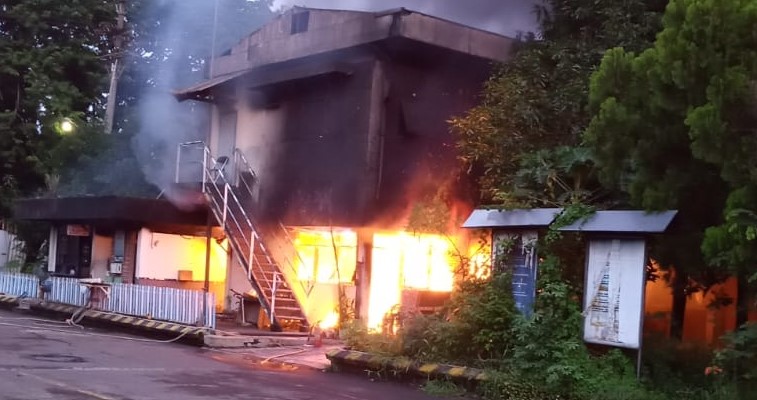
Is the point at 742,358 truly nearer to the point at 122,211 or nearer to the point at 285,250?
the point at 285,250

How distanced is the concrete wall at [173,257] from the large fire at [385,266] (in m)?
4.36

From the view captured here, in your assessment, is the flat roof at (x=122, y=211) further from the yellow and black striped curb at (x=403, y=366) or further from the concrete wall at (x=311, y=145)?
the yellow and black striped curb at (x=403, y=366)

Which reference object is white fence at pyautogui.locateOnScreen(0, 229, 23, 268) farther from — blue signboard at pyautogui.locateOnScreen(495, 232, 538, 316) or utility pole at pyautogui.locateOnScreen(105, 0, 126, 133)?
blue signboard at pyautogui.locateOnScreen(495, 232, 538, 316)

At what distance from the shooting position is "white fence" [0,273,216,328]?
17.7 meters

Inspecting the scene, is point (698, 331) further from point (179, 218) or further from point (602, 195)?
point (179, 218)

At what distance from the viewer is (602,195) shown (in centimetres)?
1320

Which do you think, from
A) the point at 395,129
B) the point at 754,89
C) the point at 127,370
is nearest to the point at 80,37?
the point at 395,129

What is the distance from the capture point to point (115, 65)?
3300 centimetres

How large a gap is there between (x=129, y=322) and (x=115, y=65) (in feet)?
56.1

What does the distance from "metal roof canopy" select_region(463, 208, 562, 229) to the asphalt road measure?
2.89 meters

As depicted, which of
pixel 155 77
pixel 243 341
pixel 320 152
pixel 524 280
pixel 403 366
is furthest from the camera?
pixel 155 77

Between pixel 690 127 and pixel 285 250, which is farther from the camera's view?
pixel 285 250

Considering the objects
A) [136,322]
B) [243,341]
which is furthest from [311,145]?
[136,322]

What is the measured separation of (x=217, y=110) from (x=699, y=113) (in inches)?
619
